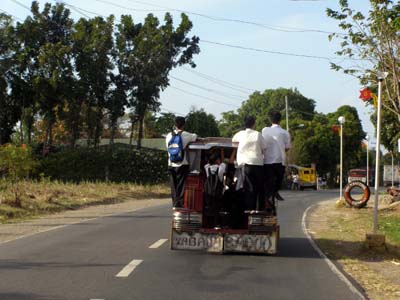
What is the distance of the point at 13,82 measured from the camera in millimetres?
43344

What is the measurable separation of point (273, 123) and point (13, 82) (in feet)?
113

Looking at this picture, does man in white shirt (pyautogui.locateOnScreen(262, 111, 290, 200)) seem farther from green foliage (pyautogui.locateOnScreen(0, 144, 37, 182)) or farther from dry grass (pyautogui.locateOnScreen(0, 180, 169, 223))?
green foliage (pyautogui.locateOnScreen(0, 144, 37, 182))

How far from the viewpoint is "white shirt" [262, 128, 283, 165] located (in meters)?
11.8

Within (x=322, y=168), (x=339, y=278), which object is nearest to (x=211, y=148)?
(x=339, y=278)

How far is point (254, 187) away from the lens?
1159cm

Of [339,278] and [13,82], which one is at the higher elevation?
[13,82]

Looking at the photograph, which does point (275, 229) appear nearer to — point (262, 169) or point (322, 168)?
point (262, 169)

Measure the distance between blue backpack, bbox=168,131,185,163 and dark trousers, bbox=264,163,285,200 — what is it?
163cm

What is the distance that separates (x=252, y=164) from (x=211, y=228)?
157 centimetres

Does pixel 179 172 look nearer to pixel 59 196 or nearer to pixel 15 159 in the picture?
pixel 15 159

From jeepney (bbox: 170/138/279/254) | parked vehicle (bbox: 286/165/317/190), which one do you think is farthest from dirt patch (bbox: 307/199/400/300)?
parked vehicle (bbox: 286/165/317/190)

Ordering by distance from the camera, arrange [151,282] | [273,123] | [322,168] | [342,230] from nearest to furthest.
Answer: [151,282], [273,123], [342,230], [322,168]

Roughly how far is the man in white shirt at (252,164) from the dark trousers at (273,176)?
156mm

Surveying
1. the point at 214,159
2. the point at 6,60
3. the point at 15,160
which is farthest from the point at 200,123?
the point at 214,159
